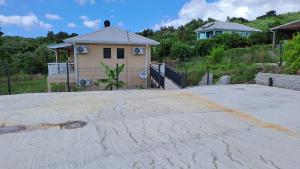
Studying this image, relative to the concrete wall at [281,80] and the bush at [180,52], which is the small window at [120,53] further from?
the bush at [180,52]

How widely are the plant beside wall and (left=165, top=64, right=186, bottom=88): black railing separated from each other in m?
4.48

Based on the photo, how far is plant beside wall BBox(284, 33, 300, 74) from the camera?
370 inches

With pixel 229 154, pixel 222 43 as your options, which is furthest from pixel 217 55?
pixel 229 154

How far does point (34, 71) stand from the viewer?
91.6 ft

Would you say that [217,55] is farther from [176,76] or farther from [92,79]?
[92,79]

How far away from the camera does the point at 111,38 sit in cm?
1472

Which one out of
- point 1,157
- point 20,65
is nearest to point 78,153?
point 1,157

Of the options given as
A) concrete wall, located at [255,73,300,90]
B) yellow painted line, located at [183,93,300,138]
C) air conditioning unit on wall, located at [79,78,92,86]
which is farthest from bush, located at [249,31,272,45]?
yellow painted line, located at [183,93,300,138]

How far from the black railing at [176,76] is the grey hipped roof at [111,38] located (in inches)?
143

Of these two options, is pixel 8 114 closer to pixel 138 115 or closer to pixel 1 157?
pixel 1 157

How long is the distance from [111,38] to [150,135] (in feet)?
38.2

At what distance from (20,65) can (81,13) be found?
13.6m

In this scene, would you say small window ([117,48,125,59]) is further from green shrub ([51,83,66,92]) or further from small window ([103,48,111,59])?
green shrub ([51,83,66,92])

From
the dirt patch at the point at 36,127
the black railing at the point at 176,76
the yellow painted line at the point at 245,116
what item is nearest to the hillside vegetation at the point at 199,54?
the black railing at the point at 176,76
